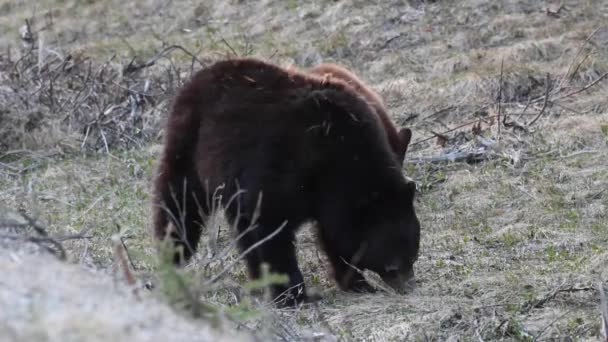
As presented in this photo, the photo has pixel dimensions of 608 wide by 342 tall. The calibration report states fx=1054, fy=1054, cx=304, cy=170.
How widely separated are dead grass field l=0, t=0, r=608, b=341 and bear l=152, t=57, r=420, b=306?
33 centimetres

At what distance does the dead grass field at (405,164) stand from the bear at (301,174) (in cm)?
33

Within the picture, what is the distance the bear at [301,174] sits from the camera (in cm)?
650

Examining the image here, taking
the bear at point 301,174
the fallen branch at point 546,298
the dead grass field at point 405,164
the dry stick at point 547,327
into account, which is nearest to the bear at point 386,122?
the bear at point 301,174

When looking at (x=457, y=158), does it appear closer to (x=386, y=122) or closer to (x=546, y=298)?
(x=386, y=122)

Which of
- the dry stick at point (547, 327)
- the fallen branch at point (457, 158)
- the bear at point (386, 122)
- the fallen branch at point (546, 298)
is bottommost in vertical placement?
the fallen branch at point (457, 158)

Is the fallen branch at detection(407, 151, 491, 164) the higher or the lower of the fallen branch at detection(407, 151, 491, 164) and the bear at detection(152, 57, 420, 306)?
the lower

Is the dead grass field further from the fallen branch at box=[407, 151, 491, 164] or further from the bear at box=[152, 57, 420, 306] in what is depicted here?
the bear at box=[152, 57, 420, 306]

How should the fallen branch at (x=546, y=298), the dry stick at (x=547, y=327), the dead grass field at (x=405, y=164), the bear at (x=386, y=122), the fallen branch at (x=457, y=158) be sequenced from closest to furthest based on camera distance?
the dead grass field at (x=405, y=164)
the dry stick at (x=547, y=327)
the fallen branch at (x=546, y=298)
the bear at (x=386, y=122)
the fallen branch at (x=457, y=158)

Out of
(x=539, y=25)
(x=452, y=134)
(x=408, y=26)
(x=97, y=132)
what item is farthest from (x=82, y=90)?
(x=539, y=25)

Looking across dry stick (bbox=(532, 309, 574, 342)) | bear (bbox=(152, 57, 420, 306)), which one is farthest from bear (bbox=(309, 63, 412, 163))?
dry stick (bbox=(532, 309, 574, 342))

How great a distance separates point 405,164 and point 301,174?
12.2 ft

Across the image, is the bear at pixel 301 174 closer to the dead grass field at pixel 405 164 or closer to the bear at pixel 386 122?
the dead grass field at pixel 405 164

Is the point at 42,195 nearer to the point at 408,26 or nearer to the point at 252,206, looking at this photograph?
the point at 252,206

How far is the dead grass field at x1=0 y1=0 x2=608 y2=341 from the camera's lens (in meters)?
4.76
